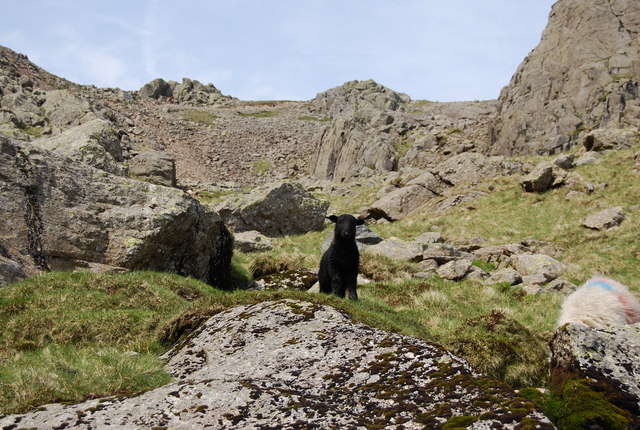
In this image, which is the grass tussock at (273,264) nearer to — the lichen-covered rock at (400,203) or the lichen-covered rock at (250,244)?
the lichen-covered rock at (250,244)

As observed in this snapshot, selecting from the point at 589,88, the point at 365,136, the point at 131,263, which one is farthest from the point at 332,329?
the point at 365,136

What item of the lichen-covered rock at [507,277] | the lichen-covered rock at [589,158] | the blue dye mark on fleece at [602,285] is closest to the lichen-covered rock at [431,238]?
the lichen-covered rock at [507,277]

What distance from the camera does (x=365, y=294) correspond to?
46.5 feet

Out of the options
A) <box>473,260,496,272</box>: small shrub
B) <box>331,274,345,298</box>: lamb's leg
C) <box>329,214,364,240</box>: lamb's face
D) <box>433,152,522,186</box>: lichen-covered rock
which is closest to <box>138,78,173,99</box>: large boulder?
<box>433,152,522,186</box>: lichen-covered rock

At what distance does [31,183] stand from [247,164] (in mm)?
64446

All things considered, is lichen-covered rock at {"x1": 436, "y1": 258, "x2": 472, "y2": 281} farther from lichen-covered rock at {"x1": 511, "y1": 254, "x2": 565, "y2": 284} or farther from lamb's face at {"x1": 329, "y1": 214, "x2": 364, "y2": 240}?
lamb's face at {"x1": 329, "y1": 214, "x2": 364, "y2": 240}

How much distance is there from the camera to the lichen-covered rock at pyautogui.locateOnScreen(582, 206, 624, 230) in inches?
922

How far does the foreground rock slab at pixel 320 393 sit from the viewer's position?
13.7 feet

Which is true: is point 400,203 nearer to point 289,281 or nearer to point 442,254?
point 442,254

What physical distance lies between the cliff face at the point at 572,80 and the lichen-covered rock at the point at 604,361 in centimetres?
4511

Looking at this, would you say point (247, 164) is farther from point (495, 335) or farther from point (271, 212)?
point (495, 335)

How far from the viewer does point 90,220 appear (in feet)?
45.2

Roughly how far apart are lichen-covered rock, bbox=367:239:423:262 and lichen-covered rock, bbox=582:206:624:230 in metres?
10.1

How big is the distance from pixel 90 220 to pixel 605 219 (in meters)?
23.5
